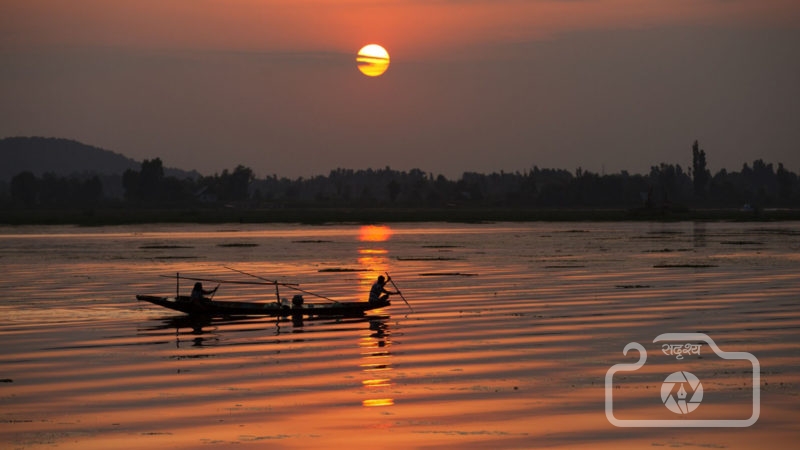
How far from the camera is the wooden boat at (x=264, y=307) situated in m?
38.0

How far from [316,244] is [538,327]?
6691cm

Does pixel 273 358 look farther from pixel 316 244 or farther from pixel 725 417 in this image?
pixel 316 244

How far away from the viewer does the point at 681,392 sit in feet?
74.1

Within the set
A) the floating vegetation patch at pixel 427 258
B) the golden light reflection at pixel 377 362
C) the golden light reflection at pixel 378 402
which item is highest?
the floating vegetation patch at pixel 427 258

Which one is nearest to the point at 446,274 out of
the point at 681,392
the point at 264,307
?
the point at 264,307

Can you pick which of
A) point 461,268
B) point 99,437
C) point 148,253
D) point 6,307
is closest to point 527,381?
point 99,437

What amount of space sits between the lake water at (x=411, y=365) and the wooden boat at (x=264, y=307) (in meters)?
0.67

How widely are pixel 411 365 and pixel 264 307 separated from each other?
42.4 feet

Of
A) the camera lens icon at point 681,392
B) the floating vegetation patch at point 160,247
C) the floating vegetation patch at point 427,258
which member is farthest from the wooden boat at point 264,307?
the floating vegetation patch at point 160,247

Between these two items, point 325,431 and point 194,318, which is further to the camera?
point 194,318

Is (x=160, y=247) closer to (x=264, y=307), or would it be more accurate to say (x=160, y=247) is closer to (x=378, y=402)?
(x=264, y=307)

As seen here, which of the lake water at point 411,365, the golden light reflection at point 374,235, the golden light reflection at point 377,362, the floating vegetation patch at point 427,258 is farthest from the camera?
the golden light reflection at point 374,235

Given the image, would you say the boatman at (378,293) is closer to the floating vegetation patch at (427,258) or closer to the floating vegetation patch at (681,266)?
the floating vegetation patch at (681,266)

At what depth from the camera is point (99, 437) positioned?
19219 millimetres
